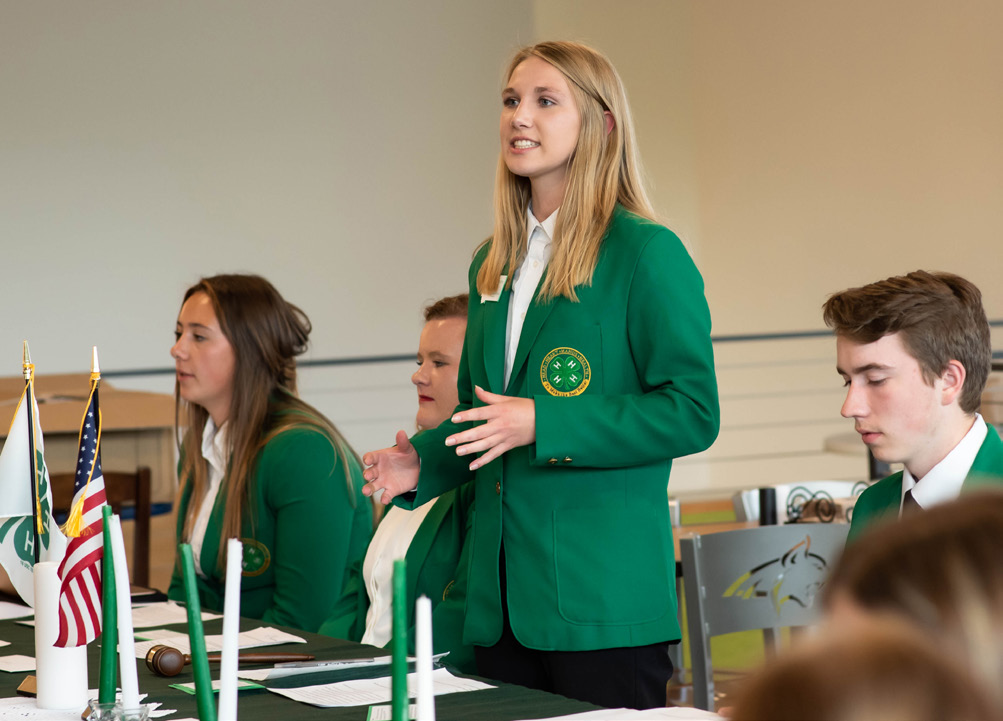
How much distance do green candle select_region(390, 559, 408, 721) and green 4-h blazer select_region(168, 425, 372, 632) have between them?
1700 mm

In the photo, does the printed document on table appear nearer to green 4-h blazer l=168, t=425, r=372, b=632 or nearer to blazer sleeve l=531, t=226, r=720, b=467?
blazer sleeve l=531, t=226, r=720, b=467

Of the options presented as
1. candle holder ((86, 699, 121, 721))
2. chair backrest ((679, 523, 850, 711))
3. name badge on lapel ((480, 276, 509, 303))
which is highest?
name badge on lapel ((480, 276, 509, 303))

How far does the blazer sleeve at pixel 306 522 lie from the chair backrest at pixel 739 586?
2.29 feet

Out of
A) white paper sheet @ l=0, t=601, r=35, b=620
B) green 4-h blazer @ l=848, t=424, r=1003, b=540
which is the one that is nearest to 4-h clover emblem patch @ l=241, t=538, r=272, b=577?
white paper sheet @ l=0, t=601, r=35, b=620

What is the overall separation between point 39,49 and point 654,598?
5.77 meters

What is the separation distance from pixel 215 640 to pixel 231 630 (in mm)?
951

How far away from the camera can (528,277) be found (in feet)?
5.77

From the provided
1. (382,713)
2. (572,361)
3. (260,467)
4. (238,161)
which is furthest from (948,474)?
(238,161)

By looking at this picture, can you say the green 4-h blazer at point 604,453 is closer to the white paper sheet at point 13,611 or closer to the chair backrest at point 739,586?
the chair backrest at point 739,586

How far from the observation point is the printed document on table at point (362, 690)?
135 centimetres

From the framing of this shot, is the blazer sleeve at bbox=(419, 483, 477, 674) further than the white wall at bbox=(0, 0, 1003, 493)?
No

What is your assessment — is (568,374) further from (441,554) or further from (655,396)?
(441,554)

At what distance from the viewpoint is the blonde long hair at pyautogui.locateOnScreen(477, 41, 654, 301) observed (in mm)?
1685

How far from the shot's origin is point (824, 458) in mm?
7367
